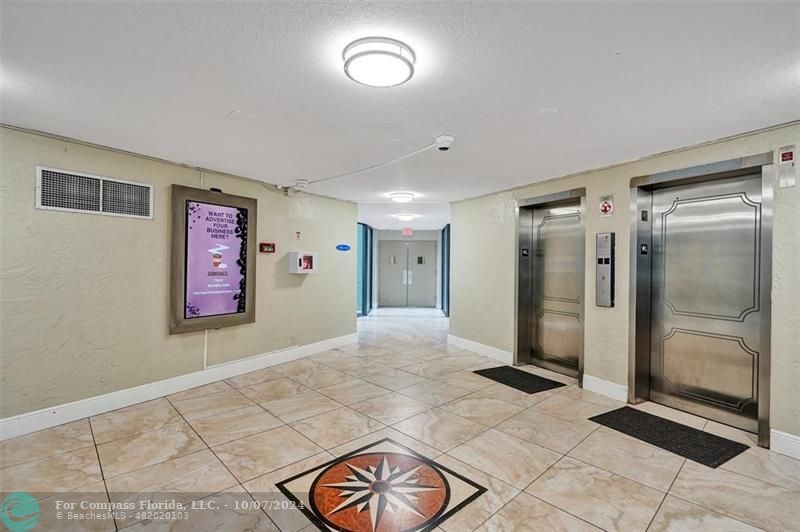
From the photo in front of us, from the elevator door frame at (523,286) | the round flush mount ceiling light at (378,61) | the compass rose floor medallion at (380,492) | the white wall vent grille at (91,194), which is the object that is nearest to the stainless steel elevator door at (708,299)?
the elevator door frame at (523,286)

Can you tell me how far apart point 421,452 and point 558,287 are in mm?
2950

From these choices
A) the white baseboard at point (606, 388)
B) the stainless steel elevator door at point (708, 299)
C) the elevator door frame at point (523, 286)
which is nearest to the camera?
the stainless steel elevator door at point (708, 299)

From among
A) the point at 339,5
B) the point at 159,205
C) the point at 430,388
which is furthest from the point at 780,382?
the point at 159,205

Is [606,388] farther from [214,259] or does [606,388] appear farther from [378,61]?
[214,259]

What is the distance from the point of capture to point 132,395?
3500 millimetres

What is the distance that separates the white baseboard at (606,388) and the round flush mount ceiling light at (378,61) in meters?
3.61

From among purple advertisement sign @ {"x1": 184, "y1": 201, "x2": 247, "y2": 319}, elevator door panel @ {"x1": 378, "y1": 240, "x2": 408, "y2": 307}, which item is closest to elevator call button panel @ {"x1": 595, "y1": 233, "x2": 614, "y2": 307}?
purple advertisement sign @ {"x1": 184, "y1": 201, "x2": 247, "y2": 319}

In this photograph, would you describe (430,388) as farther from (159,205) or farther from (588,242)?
(159,205)

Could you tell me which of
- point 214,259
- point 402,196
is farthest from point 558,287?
point 214,259

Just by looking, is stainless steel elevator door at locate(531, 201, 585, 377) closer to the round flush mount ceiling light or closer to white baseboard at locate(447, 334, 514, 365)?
white baseboard at locate(447, 334, 514, 365)

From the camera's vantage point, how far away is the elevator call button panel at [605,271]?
12.3 ft

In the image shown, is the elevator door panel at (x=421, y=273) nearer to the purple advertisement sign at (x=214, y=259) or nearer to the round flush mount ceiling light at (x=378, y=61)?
the purple advertisement sign at (x=214, y=259)

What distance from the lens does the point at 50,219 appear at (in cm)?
304

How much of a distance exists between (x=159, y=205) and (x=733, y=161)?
5.28 metres
